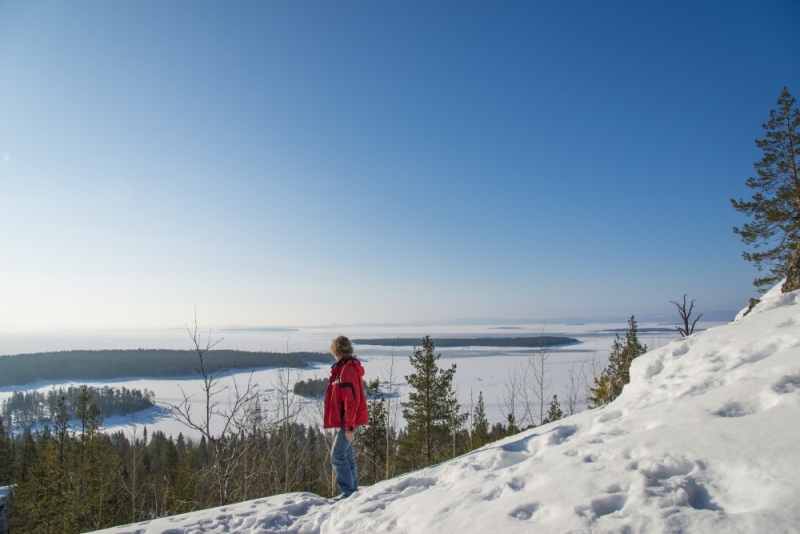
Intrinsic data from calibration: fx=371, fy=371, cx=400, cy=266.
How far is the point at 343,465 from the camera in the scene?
559cm

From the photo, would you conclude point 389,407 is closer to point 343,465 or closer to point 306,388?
point 306,388

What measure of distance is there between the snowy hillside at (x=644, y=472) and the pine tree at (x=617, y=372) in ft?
7.38

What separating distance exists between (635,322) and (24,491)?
37703 millimetres

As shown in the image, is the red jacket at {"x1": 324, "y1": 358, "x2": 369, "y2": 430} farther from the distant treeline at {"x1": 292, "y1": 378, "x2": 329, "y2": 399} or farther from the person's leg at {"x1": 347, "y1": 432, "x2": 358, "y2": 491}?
the distant treeline at {"x1": 292, "y1": 378, "x2": 329, "y2": 399}

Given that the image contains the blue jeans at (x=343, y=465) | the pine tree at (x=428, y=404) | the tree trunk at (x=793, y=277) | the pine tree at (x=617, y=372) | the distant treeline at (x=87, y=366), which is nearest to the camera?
the blue jeans at (x=343, y=465)

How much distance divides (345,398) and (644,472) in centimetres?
377

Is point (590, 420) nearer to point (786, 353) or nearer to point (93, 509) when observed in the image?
point (786, 353)

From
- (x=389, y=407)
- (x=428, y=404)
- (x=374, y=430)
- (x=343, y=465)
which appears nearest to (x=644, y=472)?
(x=343, y=465)

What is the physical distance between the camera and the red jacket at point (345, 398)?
5.56 m

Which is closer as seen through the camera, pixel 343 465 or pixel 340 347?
pixel 343 465

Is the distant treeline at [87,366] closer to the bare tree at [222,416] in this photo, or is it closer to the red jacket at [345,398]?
the bare tree at [222,416]

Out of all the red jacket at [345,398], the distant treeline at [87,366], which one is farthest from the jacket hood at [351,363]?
the distant treeline at [87,366]

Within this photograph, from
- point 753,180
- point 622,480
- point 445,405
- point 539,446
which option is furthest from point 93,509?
point 753,180

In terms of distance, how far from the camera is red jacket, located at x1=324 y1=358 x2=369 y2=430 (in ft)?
18.2
